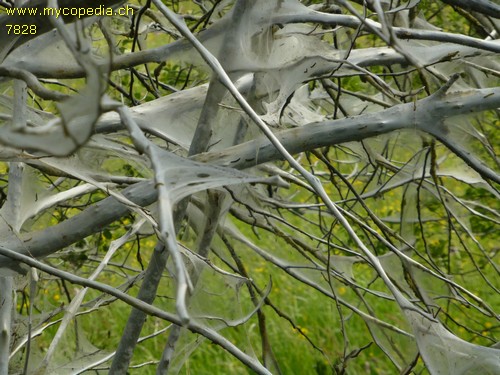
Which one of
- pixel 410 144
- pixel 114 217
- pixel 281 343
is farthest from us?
pixel 281 343

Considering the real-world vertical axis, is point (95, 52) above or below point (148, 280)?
above

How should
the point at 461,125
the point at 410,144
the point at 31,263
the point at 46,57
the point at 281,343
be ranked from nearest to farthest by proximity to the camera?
the point at 31,263, the point at 461,125, the point at 46,57, the point at 410,144, the point at 281,343

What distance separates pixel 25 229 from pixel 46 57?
499 millimetres

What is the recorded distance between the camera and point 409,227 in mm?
Answer: 2896

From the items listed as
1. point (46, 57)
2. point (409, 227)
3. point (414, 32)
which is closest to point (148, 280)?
point (46, 57)

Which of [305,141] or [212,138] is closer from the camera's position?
[305,141]

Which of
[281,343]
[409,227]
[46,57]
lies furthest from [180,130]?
[281,343]

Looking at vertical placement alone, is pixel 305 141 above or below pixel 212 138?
above

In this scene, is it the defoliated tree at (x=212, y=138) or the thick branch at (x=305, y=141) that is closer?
the defoliated tree at (x=212, y=138)

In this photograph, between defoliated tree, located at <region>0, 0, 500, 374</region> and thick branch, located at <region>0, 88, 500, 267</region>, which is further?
thick branch, located at <region>0, 88, 500, 267</region>

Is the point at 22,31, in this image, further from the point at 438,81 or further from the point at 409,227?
the point at 409,227

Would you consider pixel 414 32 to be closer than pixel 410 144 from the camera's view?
Yes

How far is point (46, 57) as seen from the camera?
6.37 feet

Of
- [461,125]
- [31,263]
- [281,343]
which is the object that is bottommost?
[281,343]
